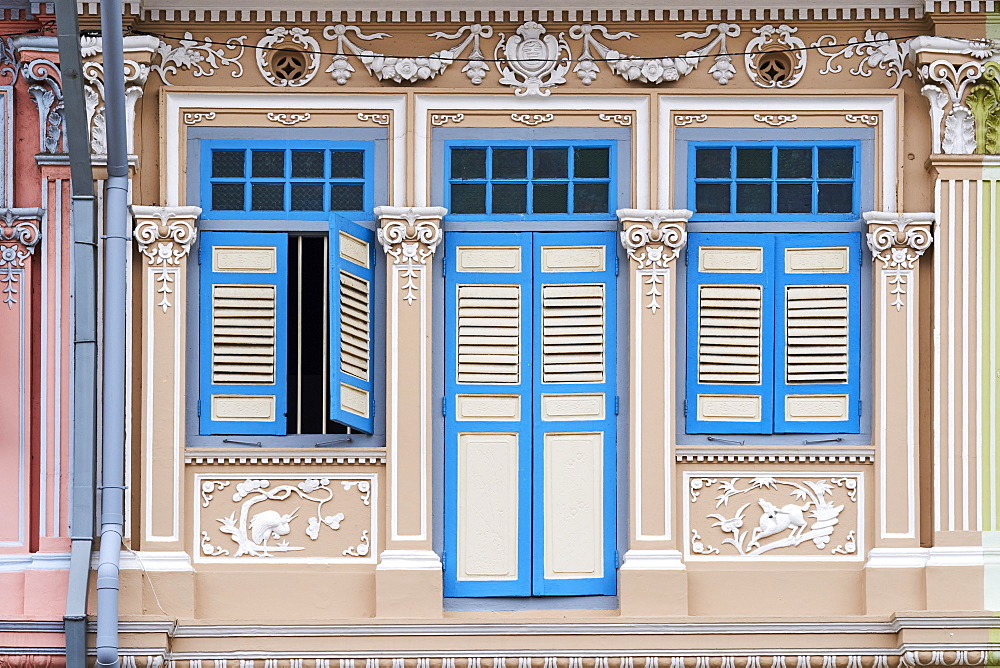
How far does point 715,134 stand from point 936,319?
1.63 meters

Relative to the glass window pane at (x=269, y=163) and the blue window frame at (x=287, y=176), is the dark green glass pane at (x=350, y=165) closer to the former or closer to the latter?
the blue window frame at (x=287, y=176)

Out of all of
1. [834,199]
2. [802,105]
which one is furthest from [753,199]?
[802,105]

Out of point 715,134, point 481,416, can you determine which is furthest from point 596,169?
point 481,416

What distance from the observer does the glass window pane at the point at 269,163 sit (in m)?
11.0

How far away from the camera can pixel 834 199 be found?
11.0 meters

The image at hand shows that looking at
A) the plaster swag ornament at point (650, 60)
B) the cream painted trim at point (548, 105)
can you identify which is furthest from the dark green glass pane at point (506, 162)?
the plaster swag ornament at point (650, 60)

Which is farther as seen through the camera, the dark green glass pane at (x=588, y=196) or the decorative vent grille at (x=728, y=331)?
the dark green glass pane at (x=588, y=196)

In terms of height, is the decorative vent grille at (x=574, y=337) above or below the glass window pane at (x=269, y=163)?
below

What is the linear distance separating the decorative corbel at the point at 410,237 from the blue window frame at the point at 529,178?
0.74 feet

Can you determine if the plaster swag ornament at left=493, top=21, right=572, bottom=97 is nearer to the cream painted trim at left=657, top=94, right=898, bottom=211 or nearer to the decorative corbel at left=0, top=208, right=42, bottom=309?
the cream painted trim at left=657, top=94, right=898, bottom=211

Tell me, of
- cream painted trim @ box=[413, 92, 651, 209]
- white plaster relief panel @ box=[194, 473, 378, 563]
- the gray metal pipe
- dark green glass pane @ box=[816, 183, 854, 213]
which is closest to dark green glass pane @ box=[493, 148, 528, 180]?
cream painted trim @ box=[413, 92, 651, 209]

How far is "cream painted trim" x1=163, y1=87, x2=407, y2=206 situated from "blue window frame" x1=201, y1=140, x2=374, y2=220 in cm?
16

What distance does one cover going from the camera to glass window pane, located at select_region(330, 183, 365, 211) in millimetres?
10992

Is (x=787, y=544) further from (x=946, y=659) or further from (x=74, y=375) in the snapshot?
(x=74, y=375)
